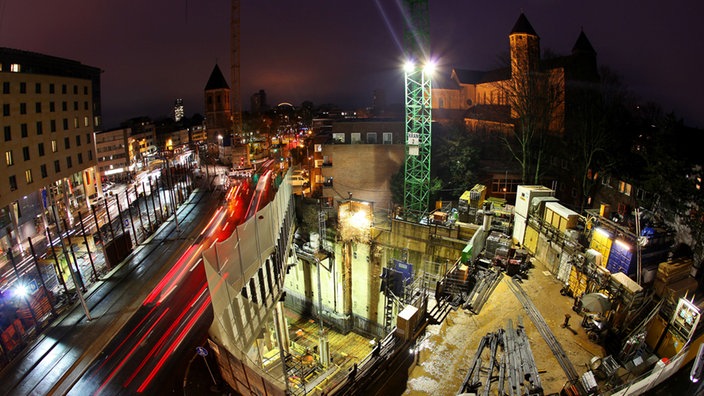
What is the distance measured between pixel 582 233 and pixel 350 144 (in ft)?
65.8

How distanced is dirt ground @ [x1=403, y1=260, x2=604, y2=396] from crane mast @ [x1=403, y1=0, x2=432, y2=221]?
43.9 feet

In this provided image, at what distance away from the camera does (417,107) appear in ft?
94.2

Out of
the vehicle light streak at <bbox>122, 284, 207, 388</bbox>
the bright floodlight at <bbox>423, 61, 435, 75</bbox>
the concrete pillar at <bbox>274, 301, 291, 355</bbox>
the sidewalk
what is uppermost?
the bright floodlight at <bbox>423, 61, 435, 75</bbox>

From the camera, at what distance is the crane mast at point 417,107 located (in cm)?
2783

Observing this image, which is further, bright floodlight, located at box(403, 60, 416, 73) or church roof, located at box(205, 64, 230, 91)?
church roof, located at box(205, 64, 230, 91)

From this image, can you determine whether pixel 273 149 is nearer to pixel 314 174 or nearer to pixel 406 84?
pixel 314 174

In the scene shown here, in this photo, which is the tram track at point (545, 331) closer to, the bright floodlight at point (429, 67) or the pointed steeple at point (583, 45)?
the bright floodlight at point (429, 67)

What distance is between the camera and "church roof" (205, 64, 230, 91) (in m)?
81.4

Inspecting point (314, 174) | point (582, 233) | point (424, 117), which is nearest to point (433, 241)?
point (582, 233)

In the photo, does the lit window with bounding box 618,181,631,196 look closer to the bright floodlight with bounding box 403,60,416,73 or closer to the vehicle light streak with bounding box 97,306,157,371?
the bright floodlight with bounding box 403,60,416,73

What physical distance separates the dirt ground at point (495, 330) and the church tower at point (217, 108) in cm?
7570

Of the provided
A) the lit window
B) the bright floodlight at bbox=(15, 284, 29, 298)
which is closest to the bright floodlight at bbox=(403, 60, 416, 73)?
the lit window

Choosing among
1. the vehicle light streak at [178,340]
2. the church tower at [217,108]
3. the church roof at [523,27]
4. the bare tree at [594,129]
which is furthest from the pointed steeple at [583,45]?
the church tower at [217,108]

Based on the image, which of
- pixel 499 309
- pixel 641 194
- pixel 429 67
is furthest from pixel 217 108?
pixel 499 309
